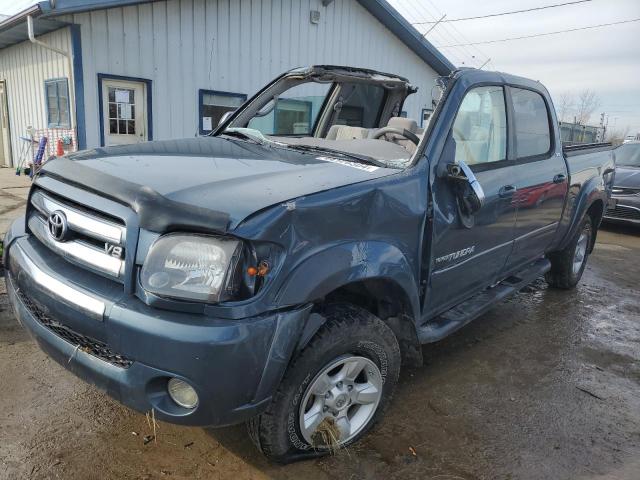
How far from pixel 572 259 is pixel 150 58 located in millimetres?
8181

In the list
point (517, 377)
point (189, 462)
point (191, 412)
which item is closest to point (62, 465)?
point (189, 462)

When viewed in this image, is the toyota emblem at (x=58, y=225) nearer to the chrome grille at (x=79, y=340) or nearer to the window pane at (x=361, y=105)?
the chrome grille at (x=79, y=340)

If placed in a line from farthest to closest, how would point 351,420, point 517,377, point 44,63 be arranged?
point 44,63 → point 517,377 → point 351,420

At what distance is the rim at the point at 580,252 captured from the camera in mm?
5207

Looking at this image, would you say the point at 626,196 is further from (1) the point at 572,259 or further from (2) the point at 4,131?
(2) the point at 4,131

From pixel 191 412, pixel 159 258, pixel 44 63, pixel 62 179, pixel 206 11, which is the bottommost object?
pixel 191 412

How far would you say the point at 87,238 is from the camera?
2105 millimetres

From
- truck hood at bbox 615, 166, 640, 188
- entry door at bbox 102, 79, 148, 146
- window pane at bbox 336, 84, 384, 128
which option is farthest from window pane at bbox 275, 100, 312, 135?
truck hood at bbox 615, 166, 640, 188

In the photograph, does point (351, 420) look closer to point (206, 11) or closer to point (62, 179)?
point (62, 179)

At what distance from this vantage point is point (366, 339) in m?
2.30

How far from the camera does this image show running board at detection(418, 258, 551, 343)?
282 cm

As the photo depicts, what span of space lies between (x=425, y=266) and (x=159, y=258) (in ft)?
4.62

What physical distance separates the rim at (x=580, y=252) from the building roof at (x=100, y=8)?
2355mm

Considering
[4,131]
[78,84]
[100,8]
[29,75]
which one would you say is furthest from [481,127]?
[4,131]
